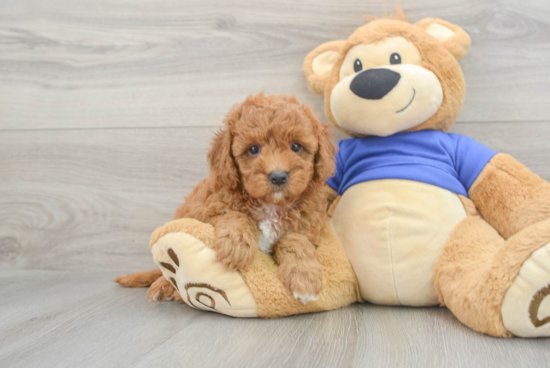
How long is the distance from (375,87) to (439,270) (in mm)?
504

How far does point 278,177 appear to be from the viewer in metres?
0.94

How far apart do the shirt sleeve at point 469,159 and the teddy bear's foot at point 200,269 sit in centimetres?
69

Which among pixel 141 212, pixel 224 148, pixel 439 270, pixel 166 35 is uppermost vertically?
pixel 166 35

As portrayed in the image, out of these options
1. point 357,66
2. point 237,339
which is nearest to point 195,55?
point 357,66

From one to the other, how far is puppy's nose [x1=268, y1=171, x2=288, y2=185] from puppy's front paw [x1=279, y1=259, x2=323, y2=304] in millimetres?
210

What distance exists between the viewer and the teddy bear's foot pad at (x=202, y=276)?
0.97 m

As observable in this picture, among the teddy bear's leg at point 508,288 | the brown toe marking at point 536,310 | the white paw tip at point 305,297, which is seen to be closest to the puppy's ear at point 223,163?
the white paw tip at point 305,297

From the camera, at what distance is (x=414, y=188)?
1.11 metres

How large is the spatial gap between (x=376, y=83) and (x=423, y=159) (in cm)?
26

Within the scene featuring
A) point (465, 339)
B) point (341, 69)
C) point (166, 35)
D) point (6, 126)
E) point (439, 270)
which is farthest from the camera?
point (6, 126)

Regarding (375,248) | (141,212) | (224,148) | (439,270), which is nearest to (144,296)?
(141,212)

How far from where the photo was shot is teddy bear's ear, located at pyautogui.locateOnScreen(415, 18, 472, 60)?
48.1 inches

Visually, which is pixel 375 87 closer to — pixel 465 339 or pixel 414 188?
pixel 414 188

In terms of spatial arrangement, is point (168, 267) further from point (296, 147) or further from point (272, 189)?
point (296, 147)
